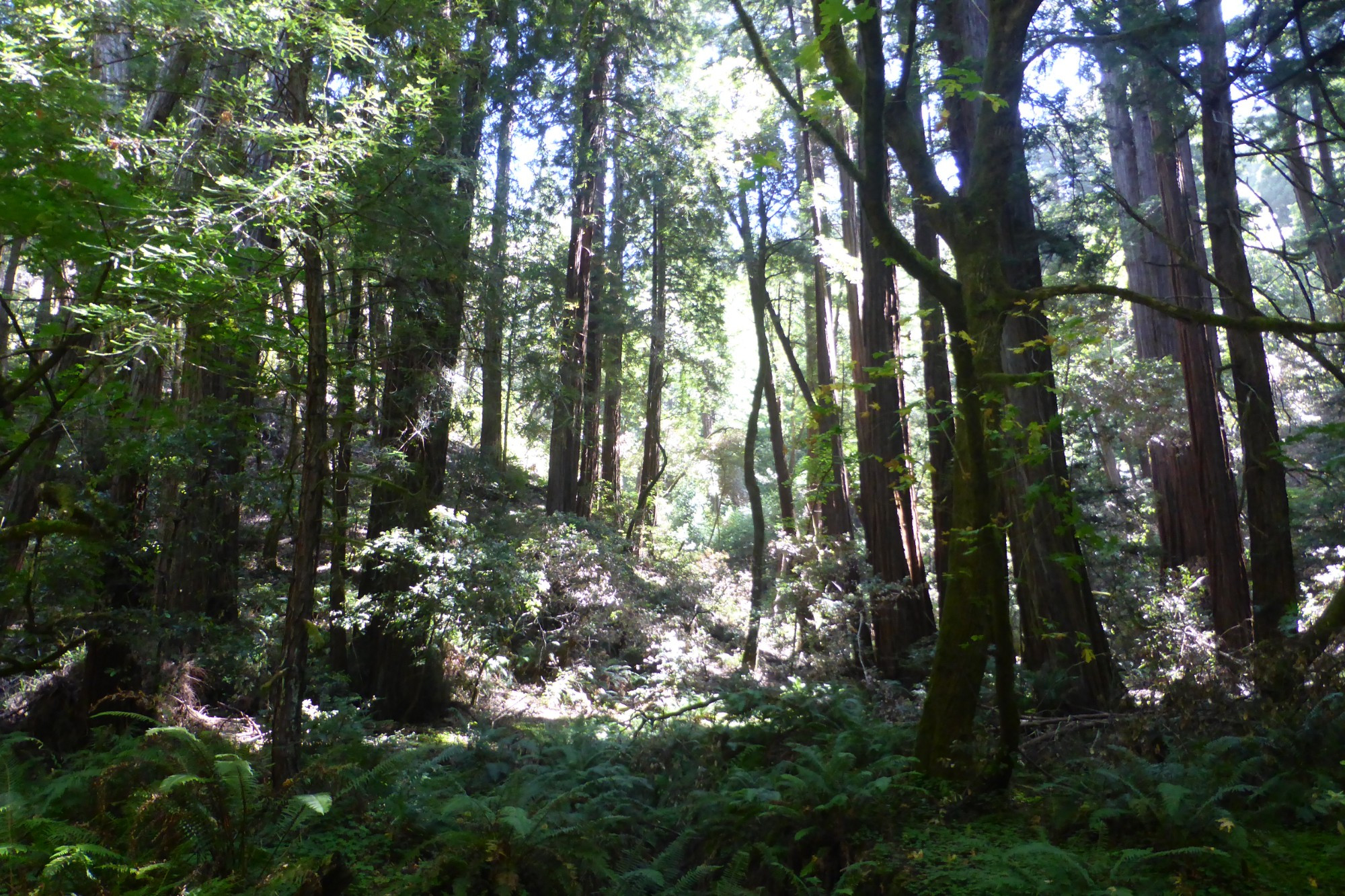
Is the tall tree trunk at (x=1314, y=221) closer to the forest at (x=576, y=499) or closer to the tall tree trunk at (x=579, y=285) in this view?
the forest at (x=576, y=499)

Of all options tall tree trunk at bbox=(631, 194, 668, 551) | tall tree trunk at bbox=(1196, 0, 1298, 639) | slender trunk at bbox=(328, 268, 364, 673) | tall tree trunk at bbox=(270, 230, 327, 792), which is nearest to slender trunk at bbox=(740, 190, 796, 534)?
tall tree trunk at bbox=(631, 194, 668, 551)

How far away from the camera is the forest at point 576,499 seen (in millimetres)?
4410

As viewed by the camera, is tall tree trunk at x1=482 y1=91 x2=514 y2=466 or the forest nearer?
the forest

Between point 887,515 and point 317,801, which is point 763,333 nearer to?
point 887,515

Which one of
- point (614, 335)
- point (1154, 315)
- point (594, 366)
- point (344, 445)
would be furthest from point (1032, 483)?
point (614, 335)

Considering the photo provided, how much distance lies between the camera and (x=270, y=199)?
5.31 metres

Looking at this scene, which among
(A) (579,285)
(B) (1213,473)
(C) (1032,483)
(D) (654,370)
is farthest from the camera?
(D) (654,370)

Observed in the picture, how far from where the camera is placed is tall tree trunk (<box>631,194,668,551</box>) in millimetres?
17891

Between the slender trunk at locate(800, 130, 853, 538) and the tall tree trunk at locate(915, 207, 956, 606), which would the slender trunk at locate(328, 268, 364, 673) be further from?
the tall tree trunk at locate(915, 207, 956, 606)

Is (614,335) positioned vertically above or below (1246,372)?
above

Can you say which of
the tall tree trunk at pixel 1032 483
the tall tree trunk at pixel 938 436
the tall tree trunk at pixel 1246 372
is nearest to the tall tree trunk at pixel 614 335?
the tall tree trunk at pixel 938 436

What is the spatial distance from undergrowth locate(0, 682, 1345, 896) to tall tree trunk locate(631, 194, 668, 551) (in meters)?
12.0

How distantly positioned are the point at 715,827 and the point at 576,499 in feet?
38.3

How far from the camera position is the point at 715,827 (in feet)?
16.3
